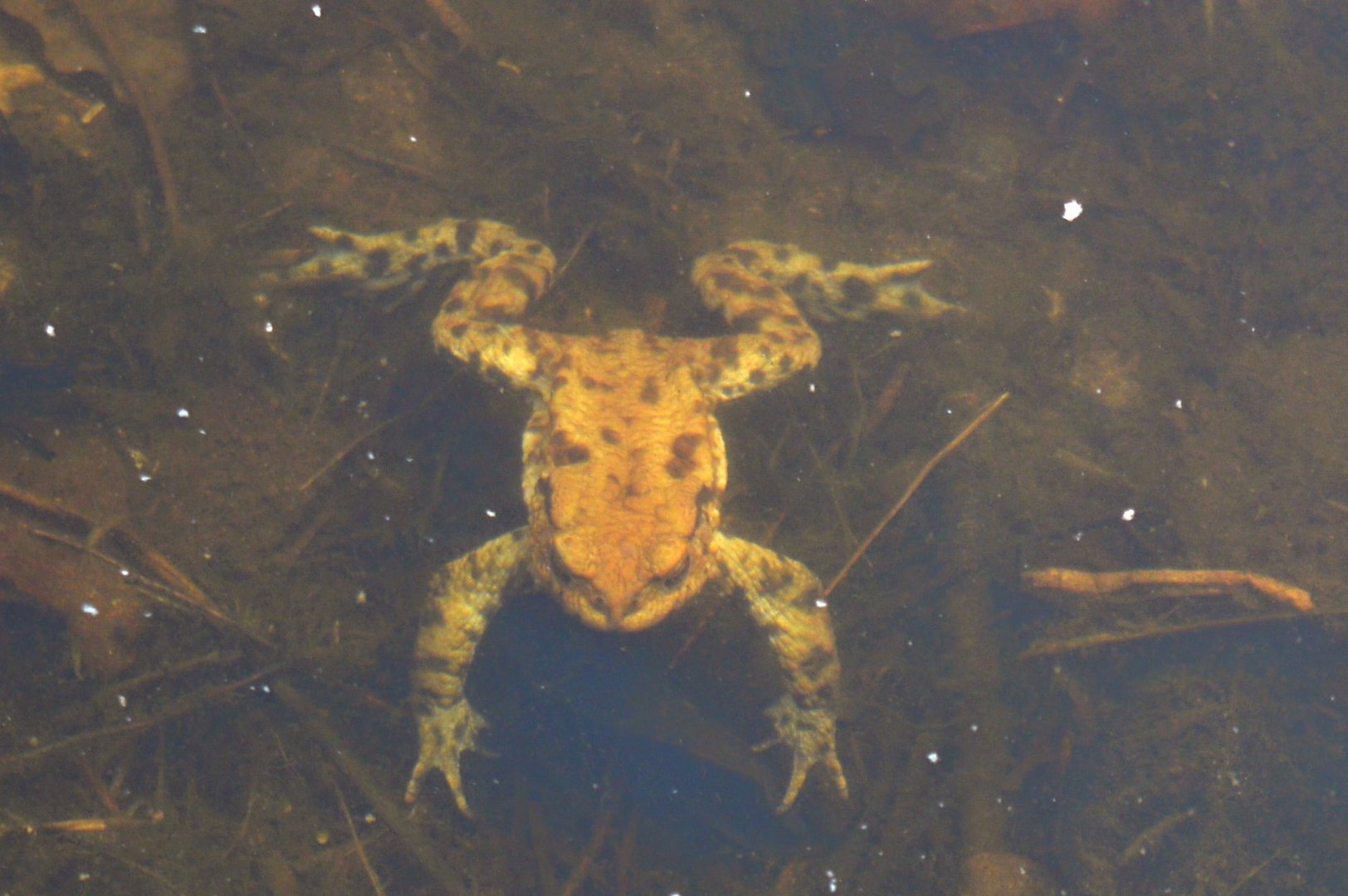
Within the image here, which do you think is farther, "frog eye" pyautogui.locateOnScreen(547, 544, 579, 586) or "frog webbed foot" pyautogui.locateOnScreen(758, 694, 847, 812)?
"frog webbed foot" pyautogui.locateOnScreen(758, 694, 847, 812)

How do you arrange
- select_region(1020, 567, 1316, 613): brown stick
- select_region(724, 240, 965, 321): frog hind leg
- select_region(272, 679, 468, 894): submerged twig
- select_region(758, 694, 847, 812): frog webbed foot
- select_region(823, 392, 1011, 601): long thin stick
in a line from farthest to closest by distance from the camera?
select_region(724, 240, 965, 321): frog hind leg, select_region(1020, 567, 1316, 613): brown stick, select_region(823, 392, 1011, 601): long thin stick, select_region(758, 694, 847, 812): frog webbed foot, select_region(272, 679, 468, 894): submerged twig

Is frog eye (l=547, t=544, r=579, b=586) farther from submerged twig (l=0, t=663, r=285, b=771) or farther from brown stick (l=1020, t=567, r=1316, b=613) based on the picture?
brown stick (l=1020, t=567, r=1316, b=613)

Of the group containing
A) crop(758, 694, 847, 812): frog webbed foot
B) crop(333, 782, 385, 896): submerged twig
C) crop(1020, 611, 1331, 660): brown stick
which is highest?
crop(1020, 611, 1331, 660): brown stick

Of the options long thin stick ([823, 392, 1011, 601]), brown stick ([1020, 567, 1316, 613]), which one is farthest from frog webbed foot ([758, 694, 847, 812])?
brown stick ([1020, 567, 1316, 613])

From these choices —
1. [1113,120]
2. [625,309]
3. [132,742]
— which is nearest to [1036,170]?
[1113,120]

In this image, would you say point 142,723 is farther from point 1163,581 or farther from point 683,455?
point 1163,581

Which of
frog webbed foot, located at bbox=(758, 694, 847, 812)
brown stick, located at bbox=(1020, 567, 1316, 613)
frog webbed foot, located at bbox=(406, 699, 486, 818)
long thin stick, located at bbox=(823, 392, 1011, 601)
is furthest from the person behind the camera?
brown stick, located at bbox=(1020, 567, 1316, 613)
